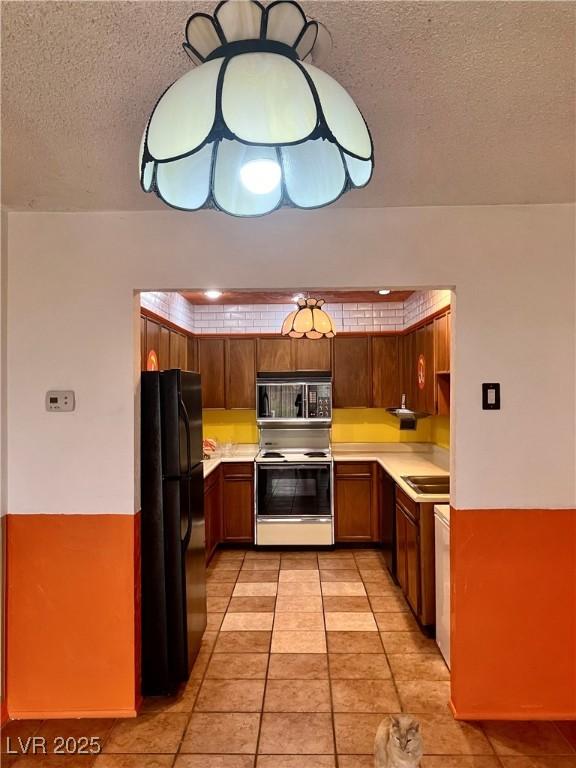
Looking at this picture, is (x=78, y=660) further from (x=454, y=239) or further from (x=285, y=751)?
(x=454, y=239)

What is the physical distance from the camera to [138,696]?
2322 mm

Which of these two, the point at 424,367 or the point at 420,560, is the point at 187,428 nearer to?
the point at 420,560

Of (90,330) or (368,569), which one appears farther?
(368,569)

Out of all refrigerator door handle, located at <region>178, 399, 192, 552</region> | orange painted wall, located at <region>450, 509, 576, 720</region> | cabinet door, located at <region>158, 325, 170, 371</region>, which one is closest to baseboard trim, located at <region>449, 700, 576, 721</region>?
orange painted wall, located at <region>450, 509, 576, 720</region>

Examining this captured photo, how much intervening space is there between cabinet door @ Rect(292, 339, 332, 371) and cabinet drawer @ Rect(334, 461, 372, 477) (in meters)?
1.01

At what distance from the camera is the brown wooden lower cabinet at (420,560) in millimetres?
2947

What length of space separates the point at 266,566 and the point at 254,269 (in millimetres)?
2930

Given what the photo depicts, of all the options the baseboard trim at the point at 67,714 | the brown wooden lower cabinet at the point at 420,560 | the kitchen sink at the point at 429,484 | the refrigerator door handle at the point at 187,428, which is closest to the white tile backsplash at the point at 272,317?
the kitchen sink at the point at 429,484

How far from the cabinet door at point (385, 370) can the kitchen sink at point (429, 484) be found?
140 centimetres

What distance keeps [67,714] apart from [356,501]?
2977 millimetres

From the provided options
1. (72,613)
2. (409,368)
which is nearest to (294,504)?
(409,368)

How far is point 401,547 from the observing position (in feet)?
11.5

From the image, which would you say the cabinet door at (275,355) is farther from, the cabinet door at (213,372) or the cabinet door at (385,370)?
the cabinet door at (385,370)

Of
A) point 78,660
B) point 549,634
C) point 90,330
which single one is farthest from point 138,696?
point 549,634
